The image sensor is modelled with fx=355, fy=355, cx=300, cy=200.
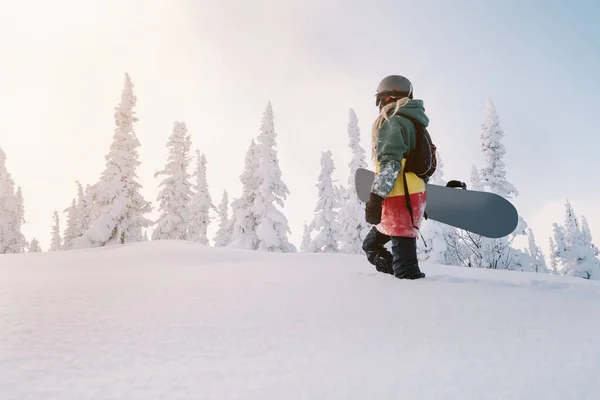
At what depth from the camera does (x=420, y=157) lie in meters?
3.28

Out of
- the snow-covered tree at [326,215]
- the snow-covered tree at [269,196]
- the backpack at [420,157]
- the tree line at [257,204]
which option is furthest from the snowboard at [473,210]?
the snow-covered tree at [326,215]

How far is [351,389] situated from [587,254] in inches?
1218

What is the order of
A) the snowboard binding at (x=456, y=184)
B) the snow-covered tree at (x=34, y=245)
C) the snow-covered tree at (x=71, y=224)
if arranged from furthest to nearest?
the snow-covered tree at (x=34, y=245) → the snow-covered tree at (x=71, y=224) → the snowboard binding at (x=456, y=184)

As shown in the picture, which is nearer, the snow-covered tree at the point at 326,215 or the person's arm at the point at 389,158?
the person's arm at the point at 389,158

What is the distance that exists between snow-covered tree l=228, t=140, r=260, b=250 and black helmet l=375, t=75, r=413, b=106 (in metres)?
23.2

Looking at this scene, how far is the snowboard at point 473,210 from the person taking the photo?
382 cm

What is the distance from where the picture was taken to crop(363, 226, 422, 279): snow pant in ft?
9.86

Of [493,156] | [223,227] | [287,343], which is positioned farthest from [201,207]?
[287,343]

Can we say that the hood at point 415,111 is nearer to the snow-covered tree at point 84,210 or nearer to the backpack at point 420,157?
the backpack at point 420,157

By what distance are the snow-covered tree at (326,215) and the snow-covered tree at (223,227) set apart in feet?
44.4

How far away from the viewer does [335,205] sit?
104ft

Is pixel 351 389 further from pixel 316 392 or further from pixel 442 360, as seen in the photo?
pixel 442 360

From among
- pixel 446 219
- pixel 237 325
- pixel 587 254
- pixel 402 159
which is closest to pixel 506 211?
pixel 446 219

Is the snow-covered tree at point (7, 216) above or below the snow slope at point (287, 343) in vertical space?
above
